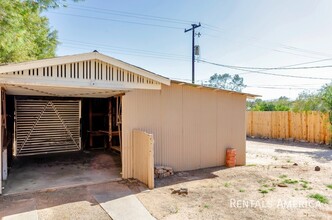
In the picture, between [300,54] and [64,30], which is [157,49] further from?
[300,54]

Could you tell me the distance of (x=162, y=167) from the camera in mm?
6793

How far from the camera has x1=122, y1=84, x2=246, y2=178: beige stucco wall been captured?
6.57m

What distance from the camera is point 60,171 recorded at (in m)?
7.02

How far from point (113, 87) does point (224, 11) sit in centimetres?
838

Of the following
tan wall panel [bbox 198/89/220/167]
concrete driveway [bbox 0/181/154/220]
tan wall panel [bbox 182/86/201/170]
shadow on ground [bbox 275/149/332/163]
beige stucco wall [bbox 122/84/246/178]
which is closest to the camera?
concrete driveway [bbox 0/181/154/220]

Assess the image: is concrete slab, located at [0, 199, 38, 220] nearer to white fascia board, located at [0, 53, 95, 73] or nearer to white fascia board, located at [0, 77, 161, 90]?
white fascia board, located at [0, 77, 161, 90]

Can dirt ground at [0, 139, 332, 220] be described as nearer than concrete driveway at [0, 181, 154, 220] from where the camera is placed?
No

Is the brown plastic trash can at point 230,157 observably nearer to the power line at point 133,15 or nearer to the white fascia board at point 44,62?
the white fascia board at point 44,62

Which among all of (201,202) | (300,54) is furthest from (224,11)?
(300,54)

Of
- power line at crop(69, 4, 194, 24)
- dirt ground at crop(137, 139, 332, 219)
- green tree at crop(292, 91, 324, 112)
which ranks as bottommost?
dirt ground at crop(137, 139, 332, 219)

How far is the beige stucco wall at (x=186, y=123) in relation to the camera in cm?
657

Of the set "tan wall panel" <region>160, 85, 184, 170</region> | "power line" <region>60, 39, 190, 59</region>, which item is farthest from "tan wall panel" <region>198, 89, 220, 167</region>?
"power line" <region>60, 39, 190, 59</region>

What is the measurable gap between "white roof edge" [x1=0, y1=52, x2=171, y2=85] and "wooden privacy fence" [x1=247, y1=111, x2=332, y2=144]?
39.3ft

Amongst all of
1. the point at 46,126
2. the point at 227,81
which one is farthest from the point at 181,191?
the point at 227,81
